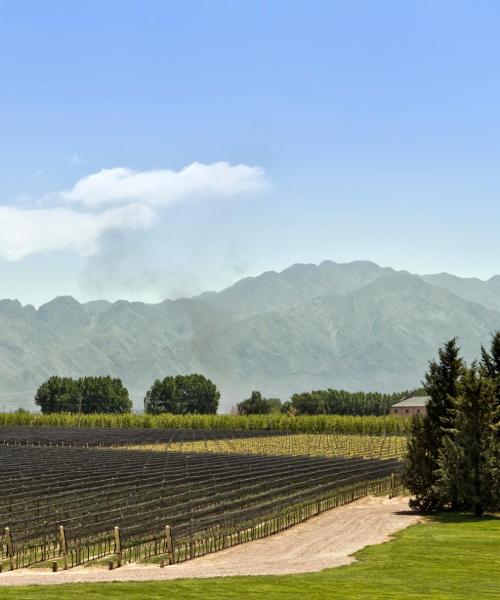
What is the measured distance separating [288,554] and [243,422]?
147309 millimetres

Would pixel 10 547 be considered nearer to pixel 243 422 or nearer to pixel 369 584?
pixel 369 584

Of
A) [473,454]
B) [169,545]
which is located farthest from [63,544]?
[473,454]

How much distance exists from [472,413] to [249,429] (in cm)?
13528

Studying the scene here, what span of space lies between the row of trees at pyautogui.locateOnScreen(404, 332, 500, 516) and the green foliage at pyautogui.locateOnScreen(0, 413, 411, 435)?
11281 centimetres

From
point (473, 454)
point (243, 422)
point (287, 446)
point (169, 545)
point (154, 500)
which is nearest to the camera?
point (169, 545)

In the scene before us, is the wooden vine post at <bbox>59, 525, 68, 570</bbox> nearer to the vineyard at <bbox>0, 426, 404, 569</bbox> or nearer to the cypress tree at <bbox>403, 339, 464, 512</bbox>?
the vineyard at <bbox>0, 426, 404, 569</bbox>

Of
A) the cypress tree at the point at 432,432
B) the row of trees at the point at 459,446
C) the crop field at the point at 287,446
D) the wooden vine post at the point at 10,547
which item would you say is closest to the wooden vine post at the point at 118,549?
the wooden vine post at the point at 10,547

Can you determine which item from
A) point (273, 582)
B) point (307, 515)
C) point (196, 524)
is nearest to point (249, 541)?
point (196, 524)

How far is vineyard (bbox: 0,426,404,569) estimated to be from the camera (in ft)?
111

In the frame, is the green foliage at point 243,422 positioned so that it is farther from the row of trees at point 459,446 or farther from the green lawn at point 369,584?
the green lawn at point 369,584

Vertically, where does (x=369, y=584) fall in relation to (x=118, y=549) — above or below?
below

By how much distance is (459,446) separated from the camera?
45875mm

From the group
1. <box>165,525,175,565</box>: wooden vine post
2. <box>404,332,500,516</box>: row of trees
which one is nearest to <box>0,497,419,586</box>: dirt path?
<box>165,525,175,565</box>: wooden vine post

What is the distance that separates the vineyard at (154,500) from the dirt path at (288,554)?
108 cm
